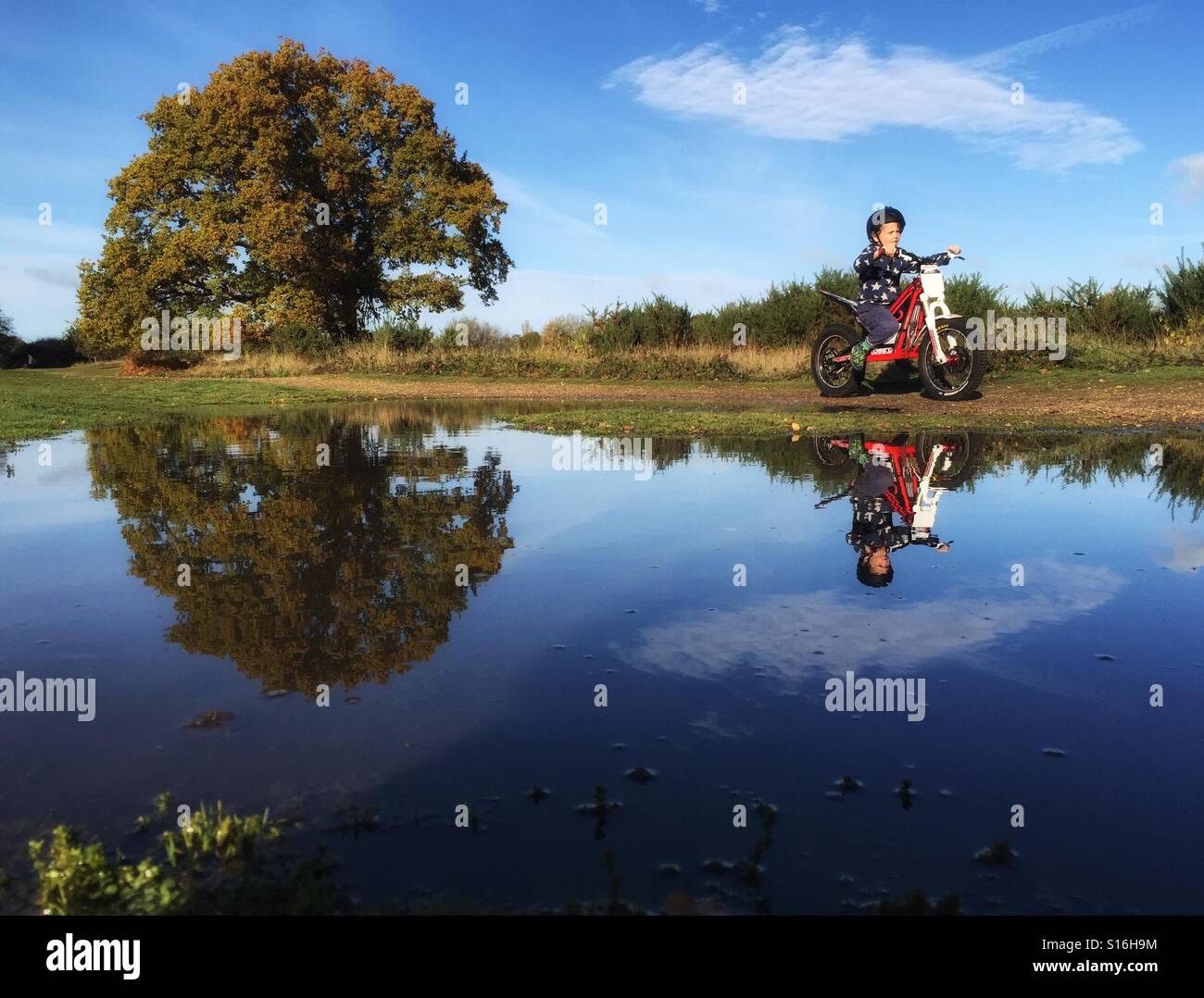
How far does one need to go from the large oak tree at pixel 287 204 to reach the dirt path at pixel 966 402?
14382mm

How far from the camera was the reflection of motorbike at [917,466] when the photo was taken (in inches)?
293

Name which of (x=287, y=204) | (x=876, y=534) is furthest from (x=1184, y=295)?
(x=287, y=204)

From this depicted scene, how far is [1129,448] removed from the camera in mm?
11250

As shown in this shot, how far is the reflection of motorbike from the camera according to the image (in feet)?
24.4

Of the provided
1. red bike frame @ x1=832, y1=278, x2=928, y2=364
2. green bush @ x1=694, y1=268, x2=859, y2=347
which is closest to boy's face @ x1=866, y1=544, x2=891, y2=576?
red bike frame @ x1=832, y1=278, x2=928, y2=364

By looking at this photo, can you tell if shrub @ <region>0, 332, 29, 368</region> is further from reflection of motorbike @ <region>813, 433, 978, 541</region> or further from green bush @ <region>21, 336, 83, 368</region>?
reflection of motorbike @ <region>813, 433, 978, 541</region>

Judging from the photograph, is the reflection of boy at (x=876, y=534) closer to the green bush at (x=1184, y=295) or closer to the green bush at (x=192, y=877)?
the green bush at (x=192, y=877)

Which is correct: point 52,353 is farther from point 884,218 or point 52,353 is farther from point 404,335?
point 884,218

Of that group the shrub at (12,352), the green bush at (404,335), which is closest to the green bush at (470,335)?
the green bush at (404,335)

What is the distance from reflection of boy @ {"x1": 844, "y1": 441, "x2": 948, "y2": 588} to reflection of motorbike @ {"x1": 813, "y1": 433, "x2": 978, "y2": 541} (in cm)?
7
